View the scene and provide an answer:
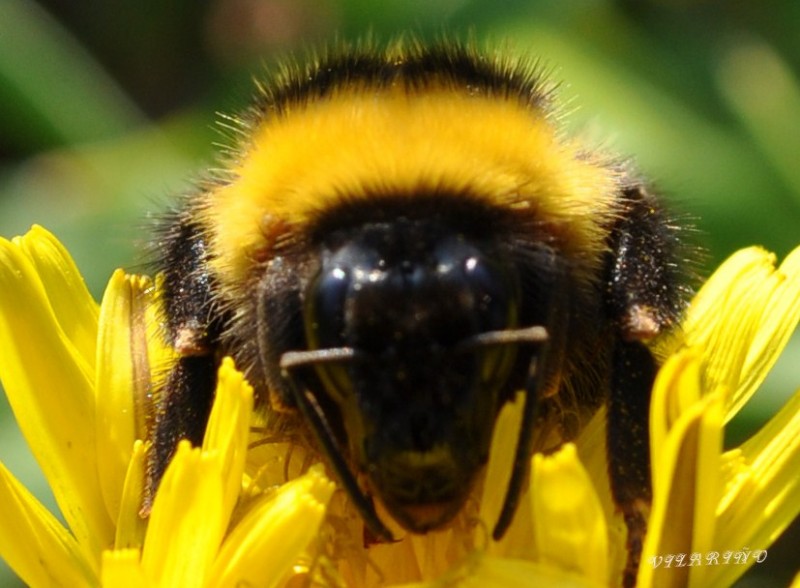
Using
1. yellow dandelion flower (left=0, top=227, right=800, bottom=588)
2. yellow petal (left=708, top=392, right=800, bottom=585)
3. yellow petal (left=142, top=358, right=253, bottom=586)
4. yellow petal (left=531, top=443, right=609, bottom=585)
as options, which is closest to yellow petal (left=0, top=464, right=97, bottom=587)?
yellow dandelion flower (left=0, top=227, right=800, bottom=588)

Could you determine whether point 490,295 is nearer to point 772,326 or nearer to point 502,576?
point 502,576

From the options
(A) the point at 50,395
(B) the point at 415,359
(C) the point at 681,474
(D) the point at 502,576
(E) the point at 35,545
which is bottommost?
(E) the point at 35,545

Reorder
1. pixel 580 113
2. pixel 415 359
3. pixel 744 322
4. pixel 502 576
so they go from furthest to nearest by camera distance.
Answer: pixel 580 113
pixel 744 322
pixel 502 576
pixel 415 359

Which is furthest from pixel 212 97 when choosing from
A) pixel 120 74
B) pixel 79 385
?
pixel 79 385

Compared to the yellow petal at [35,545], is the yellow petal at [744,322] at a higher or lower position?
higher

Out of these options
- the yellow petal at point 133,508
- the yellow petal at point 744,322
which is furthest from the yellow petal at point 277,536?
the yellow petal at point 744,322

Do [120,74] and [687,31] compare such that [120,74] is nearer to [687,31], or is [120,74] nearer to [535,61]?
[687,31]

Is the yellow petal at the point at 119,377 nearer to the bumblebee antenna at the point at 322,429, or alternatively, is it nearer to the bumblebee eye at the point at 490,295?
the bumblebee antenna at the point at 322,429

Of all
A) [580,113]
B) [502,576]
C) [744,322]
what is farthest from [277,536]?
[580,113]
